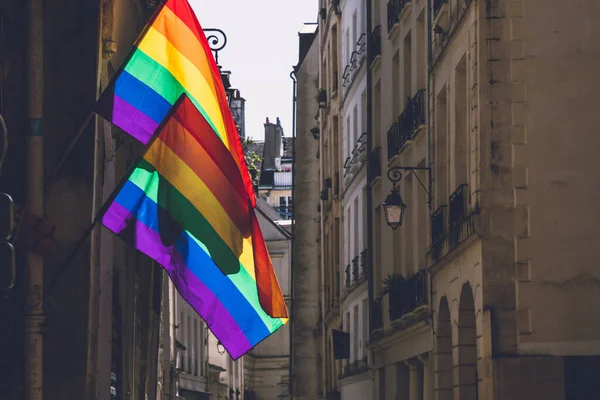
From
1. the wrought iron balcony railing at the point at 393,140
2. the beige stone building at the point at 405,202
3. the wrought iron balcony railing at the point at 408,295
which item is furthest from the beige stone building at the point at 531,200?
the wrought iron balcony railing at the point at 393,140

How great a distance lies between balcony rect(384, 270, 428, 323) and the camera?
78.4 feet

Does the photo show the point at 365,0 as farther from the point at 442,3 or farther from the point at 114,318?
the point at 114,318

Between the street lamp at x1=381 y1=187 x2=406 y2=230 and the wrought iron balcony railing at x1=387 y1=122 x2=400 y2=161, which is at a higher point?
the wrought iron balcony railing at x1=387 y1=122 x2=400 y2=161

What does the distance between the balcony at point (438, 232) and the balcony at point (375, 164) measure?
7.93 metres

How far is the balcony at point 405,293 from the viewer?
78.4ft

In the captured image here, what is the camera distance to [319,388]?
2016 inches

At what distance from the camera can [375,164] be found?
1190 inches

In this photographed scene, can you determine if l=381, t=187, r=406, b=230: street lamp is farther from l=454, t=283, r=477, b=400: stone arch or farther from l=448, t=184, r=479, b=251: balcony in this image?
l=454, t=283, r=477, b=400: stone arch

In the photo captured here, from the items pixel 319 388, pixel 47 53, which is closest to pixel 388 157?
pixel 47 53

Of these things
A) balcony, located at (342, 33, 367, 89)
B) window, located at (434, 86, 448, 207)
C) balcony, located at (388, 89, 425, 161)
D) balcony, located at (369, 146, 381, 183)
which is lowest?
window, located at (434, 86, 448, 207)

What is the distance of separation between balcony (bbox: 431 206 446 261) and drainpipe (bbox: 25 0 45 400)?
993cm

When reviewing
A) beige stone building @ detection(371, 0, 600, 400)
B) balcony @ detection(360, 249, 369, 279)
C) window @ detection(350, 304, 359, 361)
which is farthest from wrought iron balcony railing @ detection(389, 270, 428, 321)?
window @ detection(350, 304, 359, 361)

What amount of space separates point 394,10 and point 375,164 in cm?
382

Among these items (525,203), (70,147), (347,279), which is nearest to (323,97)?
(347,279)
